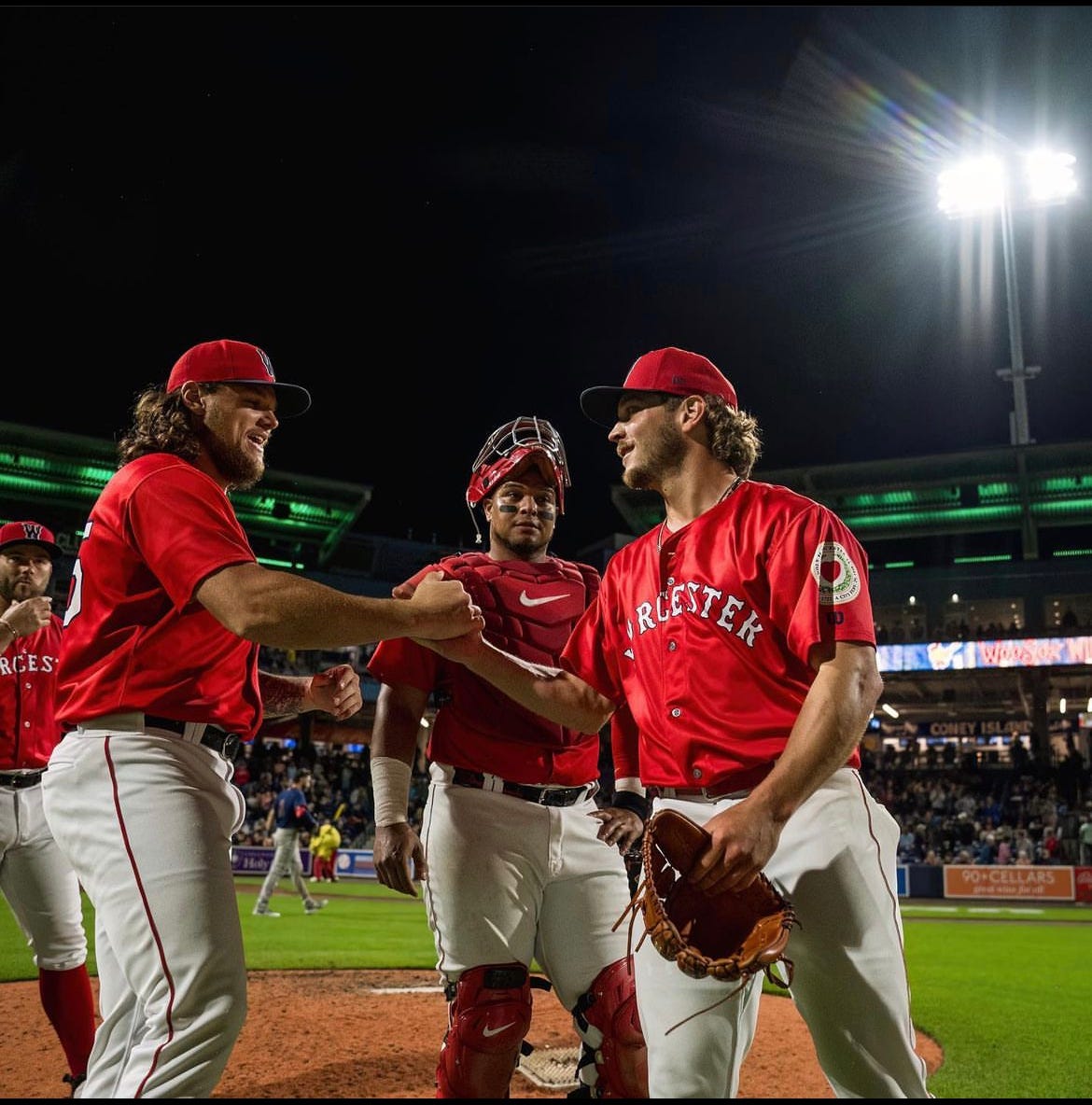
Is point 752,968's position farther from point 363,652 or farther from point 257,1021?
point 363,652

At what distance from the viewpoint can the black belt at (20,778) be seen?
513 centimetres

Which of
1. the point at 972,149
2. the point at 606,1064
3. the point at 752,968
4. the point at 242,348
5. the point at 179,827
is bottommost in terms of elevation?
the point at 606,1064

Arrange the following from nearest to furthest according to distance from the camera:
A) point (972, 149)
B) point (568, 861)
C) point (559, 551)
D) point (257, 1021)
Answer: point (568, 861)
point (257, 1021)
point (972, 149)
point (559, 551)

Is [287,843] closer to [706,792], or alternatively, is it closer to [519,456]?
[519,456]

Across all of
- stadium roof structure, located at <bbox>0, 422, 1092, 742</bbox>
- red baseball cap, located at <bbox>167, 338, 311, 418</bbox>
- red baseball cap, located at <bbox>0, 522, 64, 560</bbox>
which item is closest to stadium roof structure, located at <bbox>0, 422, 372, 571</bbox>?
stadium roof structure, located at <bbox>0, 422, 1092, 742</bbox>

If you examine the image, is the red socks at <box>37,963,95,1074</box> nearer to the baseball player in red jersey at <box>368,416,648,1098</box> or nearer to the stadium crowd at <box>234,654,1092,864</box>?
the baseball player in red jersey at <box>368,416,648,1098</box>

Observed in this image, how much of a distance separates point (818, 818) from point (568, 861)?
4.71ft

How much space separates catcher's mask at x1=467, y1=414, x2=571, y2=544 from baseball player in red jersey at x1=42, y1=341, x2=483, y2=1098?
3.97ft

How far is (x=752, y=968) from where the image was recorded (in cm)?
228

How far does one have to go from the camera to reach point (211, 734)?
282cm

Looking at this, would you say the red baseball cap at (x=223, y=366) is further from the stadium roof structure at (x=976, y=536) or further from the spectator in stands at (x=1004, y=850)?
the stadium roof structure at (x=976, y=536)

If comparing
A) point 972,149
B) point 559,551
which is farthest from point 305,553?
point 972,149

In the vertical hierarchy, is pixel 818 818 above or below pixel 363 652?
below

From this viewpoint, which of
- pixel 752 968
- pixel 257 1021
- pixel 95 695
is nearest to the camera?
pixel 752 968
